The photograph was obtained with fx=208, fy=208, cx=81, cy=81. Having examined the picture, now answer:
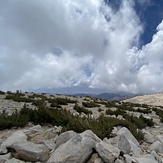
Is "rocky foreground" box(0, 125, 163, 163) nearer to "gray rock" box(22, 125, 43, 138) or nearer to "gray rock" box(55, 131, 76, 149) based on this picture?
"gray rock" box(55, 131, 76, 149)

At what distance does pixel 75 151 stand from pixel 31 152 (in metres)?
1.05

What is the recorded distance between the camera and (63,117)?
26.4 feet

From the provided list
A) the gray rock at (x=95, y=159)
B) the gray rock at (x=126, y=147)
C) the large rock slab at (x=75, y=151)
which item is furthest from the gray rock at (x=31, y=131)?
the gray rock at (x=126, y=147)

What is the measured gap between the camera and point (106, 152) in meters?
4.58

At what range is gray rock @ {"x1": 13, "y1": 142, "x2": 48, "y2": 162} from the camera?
4785mm

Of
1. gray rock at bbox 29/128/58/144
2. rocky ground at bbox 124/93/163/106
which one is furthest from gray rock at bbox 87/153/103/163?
rocky ground at bbox 124/93/163/106

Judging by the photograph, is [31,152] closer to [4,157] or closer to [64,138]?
[4,157]

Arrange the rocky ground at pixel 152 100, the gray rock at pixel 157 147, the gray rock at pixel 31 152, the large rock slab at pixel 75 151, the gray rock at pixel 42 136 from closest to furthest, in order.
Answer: the large rock slab at pixel 75 151, the gray rock at pixel 31 152, the gray rock at pixel 42 136, the gray rock at pixel 157 147, the rocky ground at pixel 152 100

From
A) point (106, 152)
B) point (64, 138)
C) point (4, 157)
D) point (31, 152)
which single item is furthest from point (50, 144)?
point (106, 152)

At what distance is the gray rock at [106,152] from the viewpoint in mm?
4469

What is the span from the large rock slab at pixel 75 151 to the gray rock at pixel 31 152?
294 mm

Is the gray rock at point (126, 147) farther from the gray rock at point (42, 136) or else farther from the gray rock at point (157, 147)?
the gray rock at point (42, 136)

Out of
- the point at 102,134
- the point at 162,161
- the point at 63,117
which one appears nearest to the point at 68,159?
the point at 102,134

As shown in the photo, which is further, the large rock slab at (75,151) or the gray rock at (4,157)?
the gray rock at (4,157)
